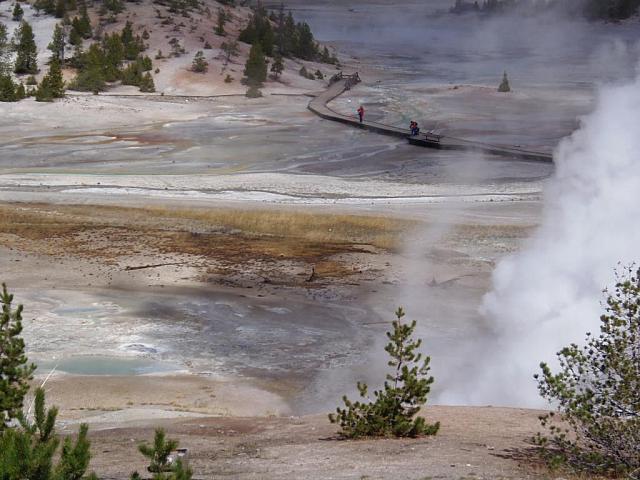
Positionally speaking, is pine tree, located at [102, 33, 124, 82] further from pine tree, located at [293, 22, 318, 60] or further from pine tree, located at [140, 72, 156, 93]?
pine tree, located at [293, 22, 318, 60]

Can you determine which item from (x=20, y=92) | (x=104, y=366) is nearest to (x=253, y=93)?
(x=20, y=92)

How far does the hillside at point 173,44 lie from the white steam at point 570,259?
111ft

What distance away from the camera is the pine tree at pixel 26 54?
47.4 m

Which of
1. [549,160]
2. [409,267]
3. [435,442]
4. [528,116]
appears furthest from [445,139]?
[435,442]

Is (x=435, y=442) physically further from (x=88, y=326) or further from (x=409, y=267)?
(x=409, y=267)

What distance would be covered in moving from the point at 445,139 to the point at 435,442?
27925mm

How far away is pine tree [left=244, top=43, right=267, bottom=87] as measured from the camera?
50594 millimetres

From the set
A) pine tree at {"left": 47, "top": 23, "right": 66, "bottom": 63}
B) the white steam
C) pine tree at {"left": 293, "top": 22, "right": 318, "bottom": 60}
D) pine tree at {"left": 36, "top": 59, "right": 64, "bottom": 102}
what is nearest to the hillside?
pine tree at {"left": 47, "top": 23, "right": 66, "bottom": 63}

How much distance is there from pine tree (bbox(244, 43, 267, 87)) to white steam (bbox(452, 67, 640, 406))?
3505 cm

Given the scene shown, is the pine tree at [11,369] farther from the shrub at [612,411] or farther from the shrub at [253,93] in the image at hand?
the shrub at [253,93]

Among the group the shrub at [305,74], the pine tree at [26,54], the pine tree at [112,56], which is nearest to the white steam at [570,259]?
the pine tree at [112,56]

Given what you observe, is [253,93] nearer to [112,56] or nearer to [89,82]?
[89,82]

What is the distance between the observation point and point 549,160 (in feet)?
105

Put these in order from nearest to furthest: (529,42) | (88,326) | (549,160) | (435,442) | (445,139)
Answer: (435,442) → (88,326) → (549,160) → (445,139) → (529,42)
